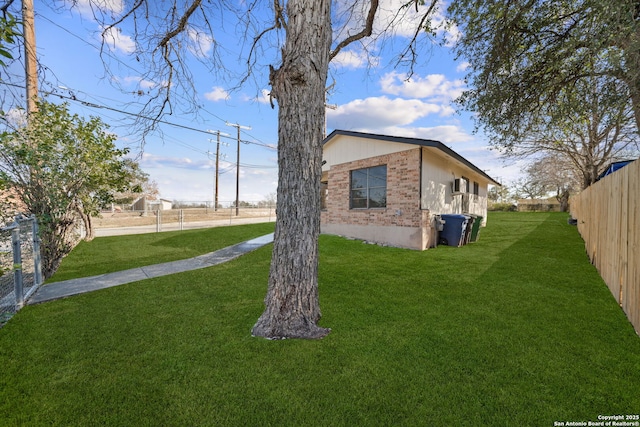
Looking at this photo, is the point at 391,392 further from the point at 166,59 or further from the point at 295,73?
the point at 166,59

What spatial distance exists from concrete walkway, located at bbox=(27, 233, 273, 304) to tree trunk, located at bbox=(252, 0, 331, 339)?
3531 mm

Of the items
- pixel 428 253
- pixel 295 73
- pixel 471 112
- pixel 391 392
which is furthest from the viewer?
pixel 428 253

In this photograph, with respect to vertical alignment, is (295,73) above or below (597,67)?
below

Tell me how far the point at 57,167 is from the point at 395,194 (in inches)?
341

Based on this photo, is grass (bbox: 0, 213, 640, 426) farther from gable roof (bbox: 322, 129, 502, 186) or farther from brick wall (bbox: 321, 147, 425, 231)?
gable roof (bbox: 322, 129, 502, 186)

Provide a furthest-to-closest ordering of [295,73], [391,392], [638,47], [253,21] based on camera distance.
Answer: [253,21] → [638,47] → [295,73] → [391,392]

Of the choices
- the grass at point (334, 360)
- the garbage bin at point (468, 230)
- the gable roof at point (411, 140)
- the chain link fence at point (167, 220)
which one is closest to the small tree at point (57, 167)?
the chain link fence at point (167, 220)

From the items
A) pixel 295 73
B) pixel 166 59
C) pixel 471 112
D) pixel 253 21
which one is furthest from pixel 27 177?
pixel 471 112

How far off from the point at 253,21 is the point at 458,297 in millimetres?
5773

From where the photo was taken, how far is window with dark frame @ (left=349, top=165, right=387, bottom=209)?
9.78 meters

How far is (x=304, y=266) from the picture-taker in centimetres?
317

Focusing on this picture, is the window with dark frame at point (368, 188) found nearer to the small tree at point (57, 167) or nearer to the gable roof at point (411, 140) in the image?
the gable roof at point (411, 140)

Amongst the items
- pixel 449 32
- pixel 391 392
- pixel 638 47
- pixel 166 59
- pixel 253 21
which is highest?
pixel 449 32

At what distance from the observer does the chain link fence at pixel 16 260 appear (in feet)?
11.7
